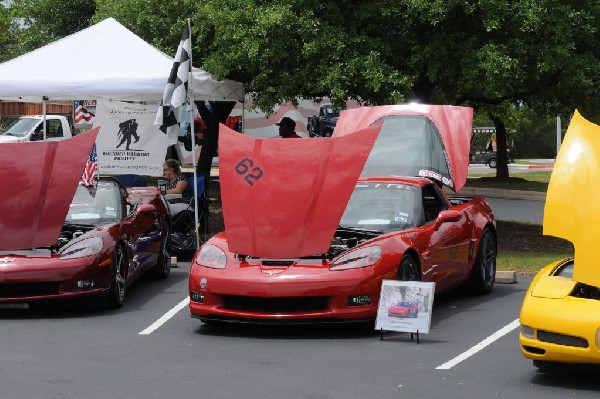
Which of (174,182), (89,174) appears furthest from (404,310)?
(174,182)

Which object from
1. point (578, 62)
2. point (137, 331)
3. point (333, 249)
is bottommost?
point (137, 331)


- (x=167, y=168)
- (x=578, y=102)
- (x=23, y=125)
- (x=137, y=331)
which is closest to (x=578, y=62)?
(x=578, y=102)

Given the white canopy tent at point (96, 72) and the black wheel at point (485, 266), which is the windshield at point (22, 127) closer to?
the white canopy tent at point (96, 72)

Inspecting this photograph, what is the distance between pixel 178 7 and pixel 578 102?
23.7 feet

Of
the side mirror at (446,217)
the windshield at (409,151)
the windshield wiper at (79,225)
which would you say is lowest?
the windshield wiper at (79,225)

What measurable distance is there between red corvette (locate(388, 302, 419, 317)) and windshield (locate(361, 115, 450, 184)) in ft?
15.4

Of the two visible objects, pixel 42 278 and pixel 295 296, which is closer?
pixel 295 296

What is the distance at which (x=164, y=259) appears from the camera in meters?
14.6

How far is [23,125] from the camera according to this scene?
33.8m

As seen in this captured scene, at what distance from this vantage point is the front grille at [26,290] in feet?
38.1

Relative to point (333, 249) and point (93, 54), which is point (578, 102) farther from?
point (333, 249)

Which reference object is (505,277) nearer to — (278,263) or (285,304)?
(278,263)

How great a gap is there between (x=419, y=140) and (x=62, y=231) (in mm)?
4982

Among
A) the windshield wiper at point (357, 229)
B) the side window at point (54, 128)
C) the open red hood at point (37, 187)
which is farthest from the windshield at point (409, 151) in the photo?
the side window at point (54, 128)
